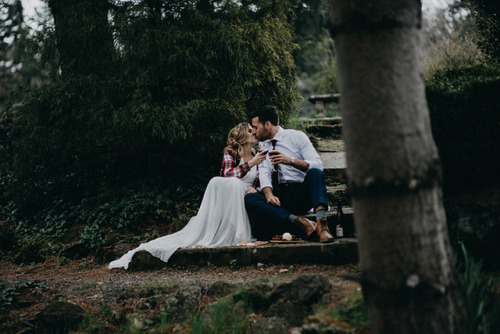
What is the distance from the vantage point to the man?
4.63 metres

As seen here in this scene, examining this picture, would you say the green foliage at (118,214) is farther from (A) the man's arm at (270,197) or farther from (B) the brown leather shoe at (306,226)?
(B) the brown leather shoe at (306,226)

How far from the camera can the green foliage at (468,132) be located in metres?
2.96

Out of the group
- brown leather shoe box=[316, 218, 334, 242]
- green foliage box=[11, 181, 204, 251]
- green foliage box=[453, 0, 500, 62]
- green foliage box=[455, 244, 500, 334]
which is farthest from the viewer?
green foliage box=[11, 181, 204, 251]

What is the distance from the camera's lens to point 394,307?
1538 millimetres

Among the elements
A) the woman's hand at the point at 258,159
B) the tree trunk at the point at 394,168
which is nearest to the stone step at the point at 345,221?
the woman's hand at the point at 258,159

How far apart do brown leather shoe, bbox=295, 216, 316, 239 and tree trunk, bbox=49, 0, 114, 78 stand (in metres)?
3.98

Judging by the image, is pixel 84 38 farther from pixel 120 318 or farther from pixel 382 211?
pixel 382 211

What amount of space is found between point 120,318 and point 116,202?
11.5 ft

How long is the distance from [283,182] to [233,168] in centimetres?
73

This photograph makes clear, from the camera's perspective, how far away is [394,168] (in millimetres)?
1493

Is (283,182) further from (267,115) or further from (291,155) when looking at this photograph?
(267,115)

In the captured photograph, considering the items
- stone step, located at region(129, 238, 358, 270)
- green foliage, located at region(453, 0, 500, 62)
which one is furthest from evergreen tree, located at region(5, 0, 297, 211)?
green foliage, located at region(453, 0, 500, 62)

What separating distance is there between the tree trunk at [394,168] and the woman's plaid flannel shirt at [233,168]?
12.1 ft

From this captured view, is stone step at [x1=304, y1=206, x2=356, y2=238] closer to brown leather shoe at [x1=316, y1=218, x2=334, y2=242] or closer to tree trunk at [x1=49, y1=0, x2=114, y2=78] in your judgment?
brown leather shoe at [x1=316, y1=218, x2=334, y2=242]
